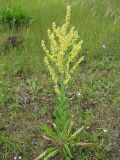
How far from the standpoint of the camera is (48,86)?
17.3 feet

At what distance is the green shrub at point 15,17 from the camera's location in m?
6.88

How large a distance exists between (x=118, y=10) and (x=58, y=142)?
13.1 feet

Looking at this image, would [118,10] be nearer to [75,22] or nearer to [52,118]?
[75,22]

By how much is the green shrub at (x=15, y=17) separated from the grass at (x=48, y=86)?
0.48 feet

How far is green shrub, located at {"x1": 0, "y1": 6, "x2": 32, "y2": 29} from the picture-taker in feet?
22.6

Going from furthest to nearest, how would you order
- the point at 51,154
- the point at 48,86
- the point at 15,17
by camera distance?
1. the point at 15,17
2. the point at 48,86
3. the point at 51,154

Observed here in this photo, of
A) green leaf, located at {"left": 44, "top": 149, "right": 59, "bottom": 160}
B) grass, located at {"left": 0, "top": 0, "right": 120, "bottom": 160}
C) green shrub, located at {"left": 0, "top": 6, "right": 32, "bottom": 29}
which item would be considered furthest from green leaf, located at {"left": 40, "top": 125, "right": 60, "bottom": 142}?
green shrub, located at {"left": 0, "top": 6, "right": 32, "bottom": 29}

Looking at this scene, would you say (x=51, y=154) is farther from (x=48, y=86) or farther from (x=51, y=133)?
(x=48, y=86)

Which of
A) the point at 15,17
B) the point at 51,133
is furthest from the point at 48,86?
the point at 15,17

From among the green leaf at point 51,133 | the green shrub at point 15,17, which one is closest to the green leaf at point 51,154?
the green leaf at point 51,133

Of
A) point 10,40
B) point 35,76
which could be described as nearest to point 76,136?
point 35,76

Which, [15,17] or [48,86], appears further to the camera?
[15,17]

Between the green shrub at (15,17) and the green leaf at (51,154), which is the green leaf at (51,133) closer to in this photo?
the green leaf at (51,154)

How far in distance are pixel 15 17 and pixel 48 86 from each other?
205 cm
